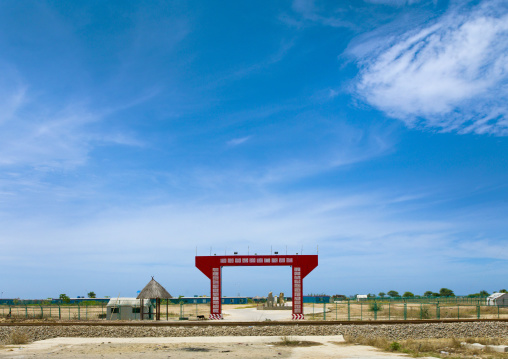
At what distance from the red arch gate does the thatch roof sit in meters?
3.48

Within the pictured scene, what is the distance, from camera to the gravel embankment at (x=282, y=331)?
29750 mm

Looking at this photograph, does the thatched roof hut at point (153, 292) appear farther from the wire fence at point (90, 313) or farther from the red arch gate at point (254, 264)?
the red arch gate at point (254, 264)

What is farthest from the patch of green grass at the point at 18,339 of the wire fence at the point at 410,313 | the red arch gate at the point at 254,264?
the wire fence at the point at 410,313

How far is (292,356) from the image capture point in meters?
21.7

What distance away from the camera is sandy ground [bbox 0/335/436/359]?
71.9 feet

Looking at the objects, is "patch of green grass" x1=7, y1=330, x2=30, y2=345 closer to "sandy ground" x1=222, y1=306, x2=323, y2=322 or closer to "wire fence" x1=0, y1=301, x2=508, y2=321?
"wire fence" x1=0, y1=301, x2=508, y2=321

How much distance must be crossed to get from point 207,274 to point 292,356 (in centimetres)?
2201

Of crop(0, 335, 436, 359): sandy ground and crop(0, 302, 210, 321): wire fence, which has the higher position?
crop(0, 335, 436, 359): sandy ground

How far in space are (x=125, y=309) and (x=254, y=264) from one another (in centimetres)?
1168

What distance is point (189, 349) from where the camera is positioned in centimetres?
2406

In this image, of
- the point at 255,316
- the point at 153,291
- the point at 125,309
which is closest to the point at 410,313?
the point at 255,316

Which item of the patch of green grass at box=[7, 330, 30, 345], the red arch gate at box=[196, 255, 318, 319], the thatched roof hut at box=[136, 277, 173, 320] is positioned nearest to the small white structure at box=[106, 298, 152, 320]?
the thatched roof hut at box=[136, 277, 173, 320]

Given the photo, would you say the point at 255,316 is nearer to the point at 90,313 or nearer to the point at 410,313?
the point at 410,313

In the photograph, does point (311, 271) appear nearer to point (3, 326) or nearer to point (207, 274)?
point (207, 274)
